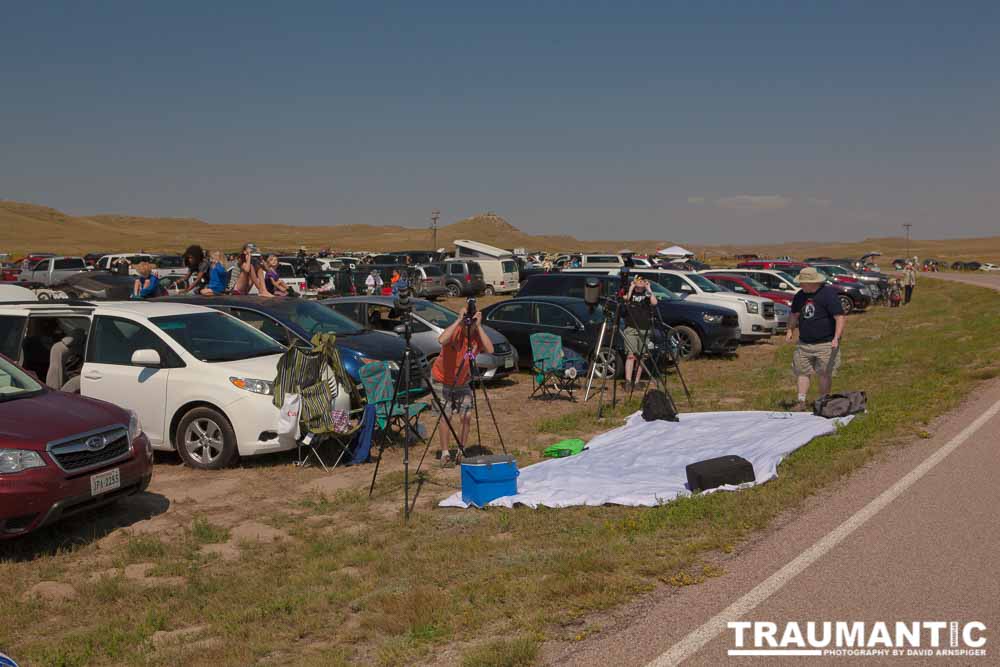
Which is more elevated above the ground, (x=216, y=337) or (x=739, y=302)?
(x=739, y=302)

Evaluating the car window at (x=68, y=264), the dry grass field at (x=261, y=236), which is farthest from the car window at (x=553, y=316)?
the dry grass field at (x=261, y=236)

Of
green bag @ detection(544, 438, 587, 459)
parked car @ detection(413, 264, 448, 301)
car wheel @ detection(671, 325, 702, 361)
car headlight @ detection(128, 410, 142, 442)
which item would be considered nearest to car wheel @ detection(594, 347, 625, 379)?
car wheel @ detection(671, 325, 702, 361)

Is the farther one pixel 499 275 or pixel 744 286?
pixel 499 275

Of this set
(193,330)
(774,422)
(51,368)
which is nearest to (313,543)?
(193,330)

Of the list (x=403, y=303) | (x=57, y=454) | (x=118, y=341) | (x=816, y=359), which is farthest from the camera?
(x=816, y=359)

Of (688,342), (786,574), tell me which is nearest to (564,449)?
(786,574)

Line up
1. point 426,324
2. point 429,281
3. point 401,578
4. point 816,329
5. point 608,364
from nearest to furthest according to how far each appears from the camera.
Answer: point 401,578, point 816,329, point 426,324, point 608,364, point 429,281

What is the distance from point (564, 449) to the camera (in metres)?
9.16

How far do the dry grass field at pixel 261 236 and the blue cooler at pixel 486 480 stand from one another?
111 metres

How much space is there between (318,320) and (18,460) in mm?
5900

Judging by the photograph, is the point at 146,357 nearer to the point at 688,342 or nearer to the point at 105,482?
the point at 105,482

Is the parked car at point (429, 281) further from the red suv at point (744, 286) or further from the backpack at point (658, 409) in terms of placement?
the backpack at point (658, 409)

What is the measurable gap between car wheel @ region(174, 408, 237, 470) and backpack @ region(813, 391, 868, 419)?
6.55 metres

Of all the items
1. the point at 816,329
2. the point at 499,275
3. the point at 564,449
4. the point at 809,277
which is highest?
the point at 809,277
